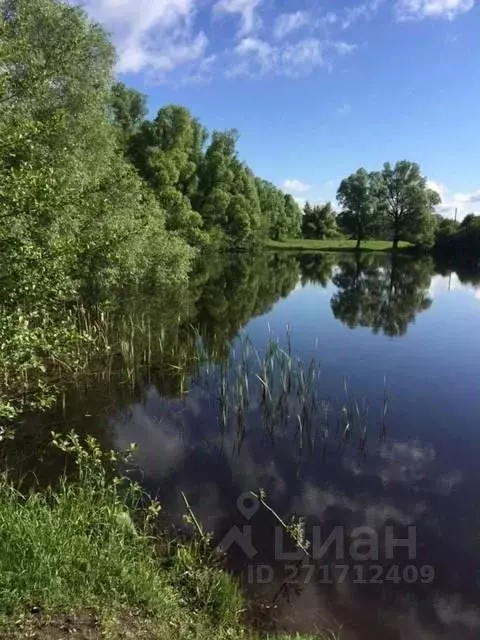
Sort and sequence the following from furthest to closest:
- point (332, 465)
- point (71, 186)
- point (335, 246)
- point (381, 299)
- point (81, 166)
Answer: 1. point (335, 246)
2. point (381, 299)
3. point (81, 166)
4. point (71, 186)
5. point (332, 465)

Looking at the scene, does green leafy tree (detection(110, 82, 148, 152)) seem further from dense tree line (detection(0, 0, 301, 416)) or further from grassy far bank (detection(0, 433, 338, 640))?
grassy far bank (detection(0, 433, 338, 640))

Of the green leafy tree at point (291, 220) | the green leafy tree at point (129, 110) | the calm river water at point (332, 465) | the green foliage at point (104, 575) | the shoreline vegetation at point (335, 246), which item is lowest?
the calm river water at point (332, 465)

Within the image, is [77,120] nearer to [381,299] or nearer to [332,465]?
[332,465]

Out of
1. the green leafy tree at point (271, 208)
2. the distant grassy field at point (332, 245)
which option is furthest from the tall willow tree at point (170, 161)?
the distant grassy field at point (332, 245)

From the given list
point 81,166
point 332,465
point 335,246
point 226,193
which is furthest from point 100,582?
point 335,246

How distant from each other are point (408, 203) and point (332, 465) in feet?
305

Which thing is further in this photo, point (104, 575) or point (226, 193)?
point (226, 193)

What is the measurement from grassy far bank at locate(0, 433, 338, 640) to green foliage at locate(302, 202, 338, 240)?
121522 millimetres

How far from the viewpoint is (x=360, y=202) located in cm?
9994

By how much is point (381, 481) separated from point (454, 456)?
2.14 m

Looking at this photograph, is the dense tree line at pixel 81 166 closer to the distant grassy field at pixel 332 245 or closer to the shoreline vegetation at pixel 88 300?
the shoreline vegetation at pixel 88 300

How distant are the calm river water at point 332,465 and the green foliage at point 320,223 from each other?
4125 inches

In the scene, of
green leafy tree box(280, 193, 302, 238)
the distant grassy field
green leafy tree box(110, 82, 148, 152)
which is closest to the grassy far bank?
green leafy tree box(110, 82, 148, 152)

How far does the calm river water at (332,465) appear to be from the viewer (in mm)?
6602
